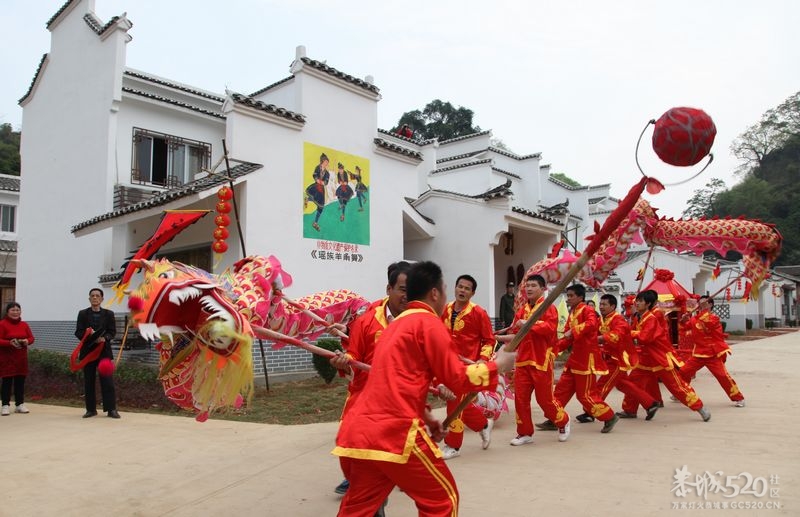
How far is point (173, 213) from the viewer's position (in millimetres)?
4668

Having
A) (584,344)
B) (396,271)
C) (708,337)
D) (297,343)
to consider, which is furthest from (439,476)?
(708,337)

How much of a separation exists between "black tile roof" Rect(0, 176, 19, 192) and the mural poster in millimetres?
16807

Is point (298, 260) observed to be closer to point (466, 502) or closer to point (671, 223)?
point (671, 223)

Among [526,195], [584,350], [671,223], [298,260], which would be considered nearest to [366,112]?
[298,260]

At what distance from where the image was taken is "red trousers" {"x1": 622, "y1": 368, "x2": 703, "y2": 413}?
21.8 feet

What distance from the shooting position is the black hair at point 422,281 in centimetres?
301

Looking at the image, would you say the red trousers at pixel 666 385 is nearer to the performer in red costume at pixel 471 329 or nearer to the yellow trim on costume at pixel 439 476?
the performer in red costume at pixel 471 329

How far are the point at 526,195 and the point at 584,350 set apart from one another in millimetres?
14613

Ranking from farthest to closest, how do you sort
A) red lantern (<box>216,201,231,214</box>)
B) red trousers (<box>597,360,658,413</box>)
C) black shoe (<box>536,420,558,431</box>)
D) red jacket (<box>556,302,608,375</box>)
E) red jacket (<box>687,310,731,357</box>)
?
1. red jacket (<box>687,310,731,357</box>)
2. red lantern (<box>216,201,231,214</box>)
3. red trousers (<box>597,360,658,413</box>)
4. black shoe (<box>536,420,558,431</box>)
5. red jacket (<box>556,302,608,375</box>)

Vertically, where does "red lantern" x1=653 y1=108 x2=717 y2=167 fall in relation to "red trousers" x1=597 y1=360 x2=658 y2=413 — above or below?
above

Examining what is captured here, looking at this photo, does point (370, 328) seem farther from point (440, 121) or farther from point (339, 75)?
point (440, 121)


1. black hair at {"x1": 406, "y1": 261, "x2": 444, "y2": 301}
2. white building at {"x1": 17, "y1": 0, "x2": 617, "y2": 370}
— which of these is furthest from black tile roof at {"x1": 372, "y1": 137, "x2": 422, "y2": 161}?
black hair at {"x1": 406, "y1": 261, "x2": 444, "y2": 301}

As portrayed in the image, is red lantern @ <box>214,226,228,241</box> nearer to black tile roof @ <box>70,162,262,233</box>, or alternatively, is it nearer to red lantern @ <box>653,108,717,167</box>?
black tile roof @ <box>70,162,262,233</box>

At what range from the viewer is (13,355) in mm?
7656
